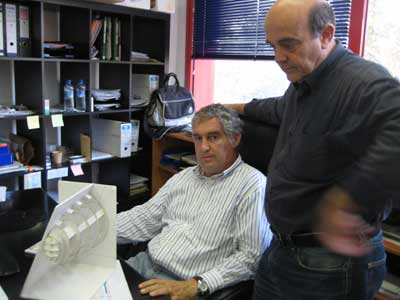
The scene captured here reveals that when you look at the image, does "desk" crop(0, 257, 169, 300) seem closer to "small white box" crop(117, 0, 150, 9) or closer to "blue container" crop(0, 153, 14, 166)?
"blue container" crop(0, 153, 14, 166)

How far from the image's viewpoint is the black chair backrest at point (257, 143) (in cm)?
178

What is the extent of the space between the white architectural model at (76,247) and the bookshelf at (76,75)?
4.41ft

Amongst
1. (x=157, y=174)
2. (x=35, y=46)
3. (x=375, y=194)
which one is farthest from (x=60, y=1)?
(x=375, y=194)

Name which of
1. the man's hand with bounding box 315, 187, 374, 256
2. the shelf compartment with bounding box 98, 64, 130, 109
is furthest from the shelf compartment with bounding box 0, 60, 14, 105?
the man's hand with bounding box 315, 187, 374, 256

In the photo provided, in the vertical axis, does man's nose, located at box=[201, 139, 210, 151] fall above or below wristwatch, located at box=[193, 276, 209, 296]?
above

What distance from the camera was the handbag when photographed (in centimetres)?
288

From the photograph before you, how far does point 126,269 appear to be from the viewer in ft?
4.25

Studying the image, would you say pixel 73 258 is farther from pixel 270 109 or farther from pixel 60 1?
pixel 60 1

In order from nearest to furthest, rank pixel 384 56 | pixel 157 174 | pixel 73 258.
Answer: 1. pixel 73 258
2. pixel 384 56
3. pixel 157 174

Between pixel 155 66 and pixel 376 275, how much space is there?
96.0 inches

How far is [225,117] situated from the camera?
179 cm

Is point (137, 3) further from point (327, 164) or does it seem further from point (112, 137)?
point (327, 164)

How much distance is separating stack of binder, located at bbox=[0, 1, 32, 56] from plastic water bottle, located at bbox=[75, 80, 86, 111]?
1.24 ft

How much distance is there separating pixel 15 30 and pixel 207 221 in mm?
1759
